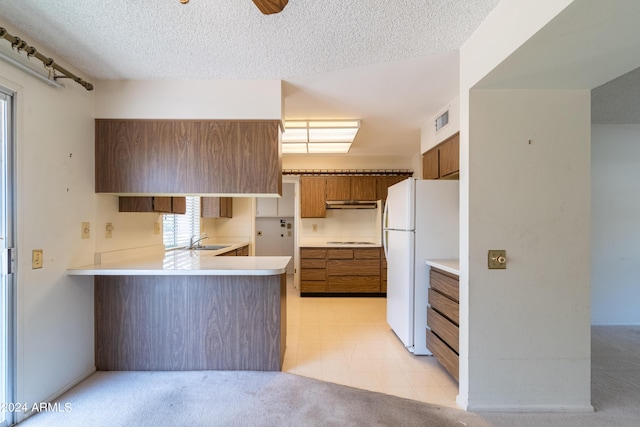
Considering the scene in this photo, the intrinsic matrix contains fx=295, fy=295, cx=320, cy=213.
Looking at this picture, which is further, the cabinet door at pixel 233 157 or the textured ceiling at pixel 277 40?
the cabinet door at pixel 233 157

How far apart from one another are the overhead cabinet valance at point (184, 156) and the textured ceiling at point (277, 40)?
398mm

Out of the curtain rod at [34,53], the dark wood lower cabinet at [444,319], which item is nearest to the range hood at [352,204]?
the dark wood lower cabinet at [444,319]

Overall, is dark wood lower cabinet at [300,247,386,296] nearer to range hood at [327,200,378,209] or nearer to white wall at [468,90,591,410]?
range hood at [327,200,378,209]

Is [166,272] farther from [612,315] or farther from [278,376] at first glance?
[612,315]

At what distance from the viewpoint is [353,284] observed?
15.5ft

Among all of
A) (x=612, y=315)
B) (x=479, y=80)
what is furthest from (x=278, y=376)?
(x=612, y=315)

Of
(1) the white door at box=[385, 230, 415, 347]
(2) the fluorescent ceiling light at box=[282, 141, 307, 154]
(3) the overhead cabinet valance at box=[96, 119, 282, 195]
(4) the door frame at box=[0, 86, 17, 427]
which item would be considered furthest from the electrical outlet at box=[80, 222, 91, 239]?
(1) the white door at box=[385, 230, 415, 347]

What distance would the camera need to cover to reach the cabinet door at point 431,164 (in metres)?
3.11

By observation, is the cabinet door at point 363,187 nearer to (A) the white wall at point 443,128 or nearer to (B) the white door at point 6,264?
(A) the white wall at point 443,128

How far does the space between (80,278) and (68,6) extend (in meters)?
1.78

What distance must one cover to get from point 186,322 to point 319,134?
7.71 feet

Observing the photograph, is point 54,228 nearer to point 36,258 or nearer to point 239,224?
point 36,258

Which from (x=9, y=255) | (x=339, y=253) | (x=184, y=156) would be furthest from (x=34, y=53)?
(x=339, y=253)

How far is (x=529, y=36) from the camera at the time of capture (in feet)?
4.50
